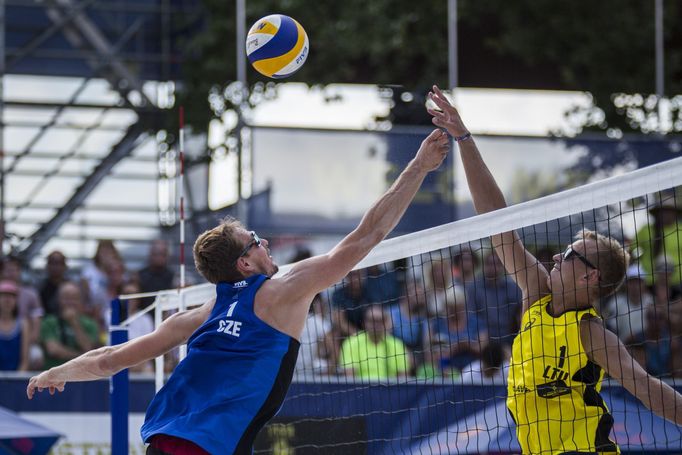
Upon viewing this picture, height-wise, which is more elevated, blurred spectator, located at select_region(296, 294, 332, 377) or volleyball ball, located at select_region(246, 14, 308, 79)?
volleyball ball, located at select_region(246, 14, 308, 79)

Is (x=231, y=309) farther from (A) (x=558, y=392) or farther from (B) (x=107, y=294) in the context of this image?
(B) (x=107, y=294)

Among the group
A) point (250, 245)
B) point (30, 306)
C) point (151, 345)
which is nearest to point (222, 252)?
point (250, 245)

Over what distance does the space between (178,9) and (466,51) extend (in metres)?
4.37

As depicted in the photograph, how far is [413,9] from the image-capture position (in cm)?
1599

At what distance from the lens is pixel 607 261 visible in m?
4.92

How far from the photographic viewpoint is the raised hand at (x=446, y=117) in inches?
203

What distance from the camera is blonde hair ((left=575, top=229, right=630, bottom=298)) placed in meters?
4.91

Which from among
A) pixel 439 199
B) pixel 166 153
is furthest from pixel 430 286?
pixel 166 153

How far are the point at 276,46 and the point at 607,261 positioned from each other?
2.25 metres

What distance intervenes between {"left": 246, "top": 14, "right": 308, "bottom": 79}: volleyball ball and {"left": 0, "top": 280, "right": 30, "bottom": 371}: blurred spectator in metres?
4.32

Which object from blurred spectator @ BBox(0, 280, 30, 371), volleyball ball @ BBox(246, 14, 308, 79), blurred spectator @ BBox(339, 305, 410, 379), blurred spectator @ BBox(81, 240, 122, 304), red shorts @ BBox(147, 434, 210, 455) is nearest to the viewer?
red shorts @ BBox(147, 434, 210, 455)

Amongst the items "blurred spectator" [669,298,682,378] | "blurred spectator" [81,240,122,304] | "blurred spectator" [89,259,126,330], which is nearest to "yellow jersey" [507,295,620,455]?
"blurred spectator" [669,298,682,378]

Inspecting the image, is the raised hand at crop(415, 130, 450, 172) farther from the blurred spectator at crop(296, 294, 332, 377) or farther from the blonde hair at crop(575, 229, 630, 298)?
the blurred spectator at crop(296, 294, 332, 377)

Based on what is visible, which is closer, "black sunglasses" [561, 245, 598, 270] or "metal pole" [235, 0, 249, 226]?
"black sunglasses" [561, 245, 598, 270]
